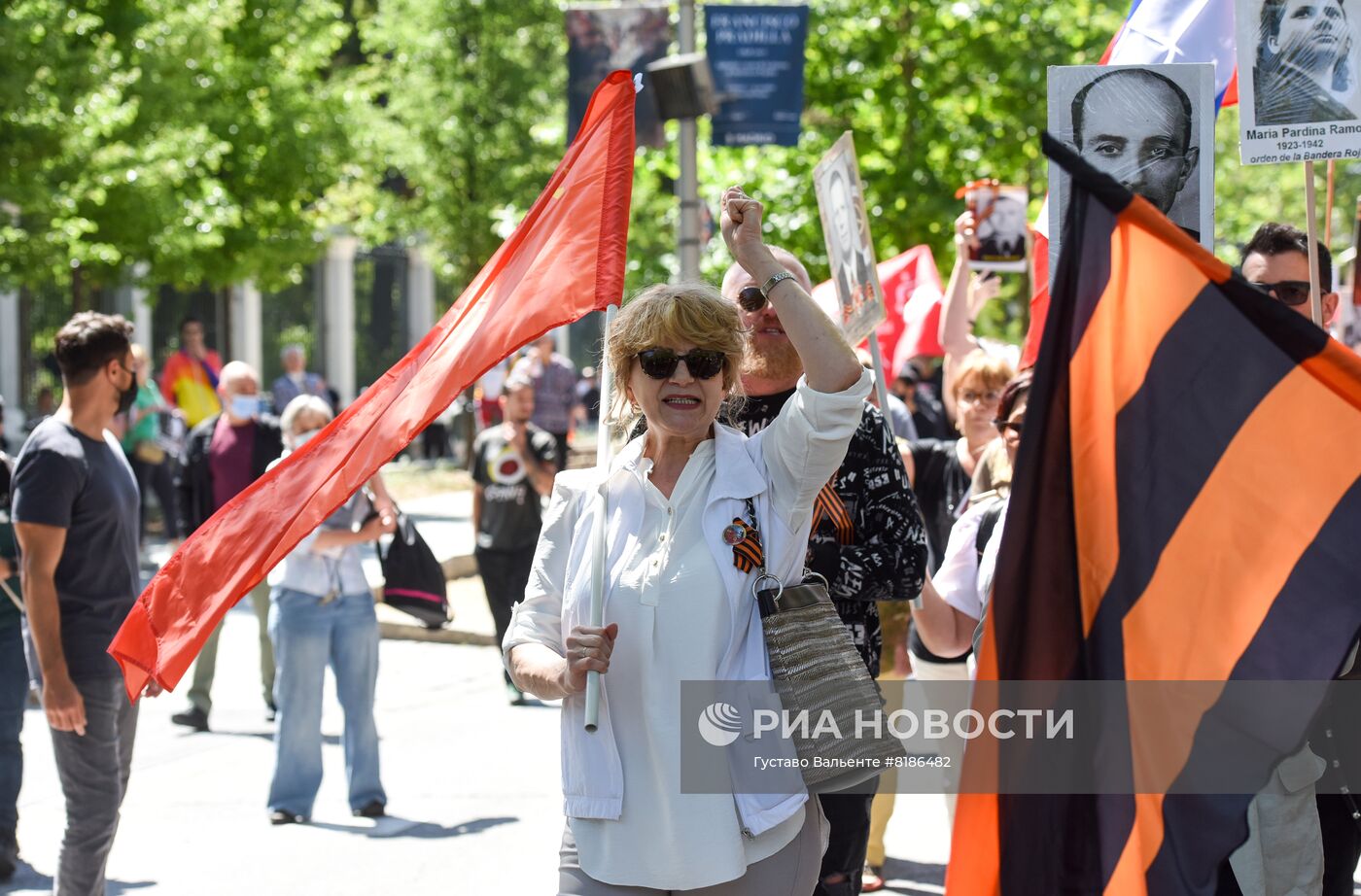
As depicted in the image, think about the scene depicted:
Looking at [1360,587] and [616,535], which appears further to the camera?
[616,535]

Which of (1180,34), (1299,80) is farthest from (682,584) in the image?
(1180,34)

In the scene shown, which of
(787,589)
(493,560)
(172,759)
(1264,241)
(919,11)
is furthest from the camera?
(919,11)

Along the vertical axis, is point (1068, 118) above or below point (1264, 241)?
above

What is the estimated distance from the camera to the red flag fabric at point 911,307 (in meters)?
10.8

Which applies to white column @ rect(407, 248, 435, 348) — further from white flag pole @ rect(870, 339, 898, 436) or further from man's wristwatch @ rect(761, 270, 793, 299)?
man's wristwatch @ rect(761, 270, 793, 299)

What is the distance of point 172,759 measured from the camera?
884 cm

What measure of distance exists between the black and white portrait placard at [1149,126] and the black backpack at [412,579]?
4867 millimetres

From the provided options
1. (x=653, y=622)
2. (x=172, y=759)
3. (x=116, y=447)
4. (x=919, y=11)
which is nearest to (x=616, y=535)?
(x=653, y=622)

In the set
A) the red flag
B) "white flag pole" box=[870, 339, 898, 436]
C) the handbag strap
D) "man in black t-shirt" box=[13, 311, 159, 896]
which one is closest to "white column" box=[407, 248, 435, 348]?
"man in black t-shirt" box=[13, 311, 159, 896]

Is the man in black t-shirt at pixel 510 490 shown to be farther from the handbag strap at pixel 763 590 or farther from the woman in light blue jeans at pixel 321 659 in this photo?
the handbag strap at pixel 763 590

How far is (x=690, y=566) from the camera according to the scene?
3.45 meters

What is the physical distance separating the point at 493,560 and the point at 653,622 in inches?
279

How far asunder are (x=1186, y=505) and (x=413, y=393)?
1.89 meters

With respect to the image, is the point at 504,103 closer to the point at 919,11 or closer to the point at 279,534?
the point at 919,11
